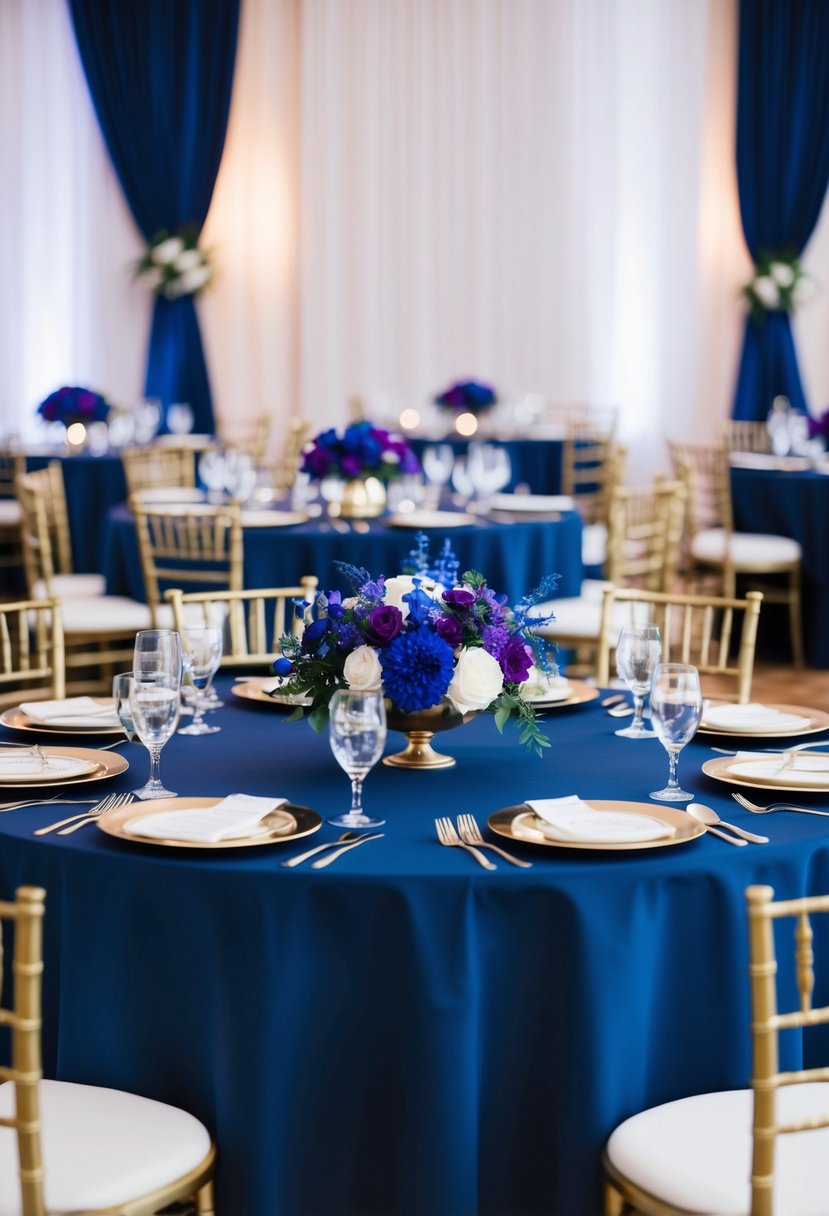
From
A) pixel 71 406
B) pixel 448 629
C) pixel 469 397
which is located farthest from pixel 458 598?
pixel 469 397

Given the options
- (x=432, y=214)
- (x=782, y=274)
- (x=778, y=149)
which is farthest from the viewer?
(x=432, y=214)

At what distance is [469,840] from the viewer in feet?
6.93

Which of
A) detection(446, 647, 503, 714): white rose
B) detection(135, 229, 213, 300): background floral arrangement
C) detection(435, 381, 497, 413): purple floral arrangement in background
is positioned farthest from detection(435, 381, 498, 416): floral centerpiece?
detection(446, 647, 503, 714): white rose

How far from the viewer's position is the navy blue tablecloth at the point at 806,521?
7.08 metres

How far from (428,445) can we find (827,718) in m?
6.10

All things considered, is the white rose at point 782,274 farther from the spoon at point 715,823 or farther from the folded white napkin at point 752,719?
the spoon at point 715,823

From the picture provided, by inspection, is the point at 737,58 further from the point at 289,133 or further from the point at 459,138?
the point at 289,133

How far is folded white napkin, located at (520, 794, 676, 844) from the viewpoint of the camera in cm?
208

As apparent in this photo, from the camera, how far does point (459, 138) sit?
35.6 ft

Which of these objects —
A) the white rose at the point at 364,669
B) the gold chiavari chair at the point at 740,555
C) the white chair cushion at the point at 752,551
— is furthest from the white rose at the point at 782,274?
the white rose at the point at 364,669

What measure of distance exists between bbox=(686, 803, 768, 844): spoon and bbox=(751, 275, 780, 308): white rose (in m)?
8.57

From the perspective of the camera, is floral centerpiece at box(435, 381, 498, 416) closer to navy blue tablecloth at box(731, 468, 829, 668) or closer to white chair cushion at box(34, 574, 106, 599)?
navy blue tablecloth at box(731, 468, 829, 668)

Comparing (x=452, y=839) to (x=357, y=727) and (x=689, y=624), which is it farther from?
(x=689, y=624)

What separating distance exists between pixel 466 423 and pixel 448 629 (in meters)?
6.73
